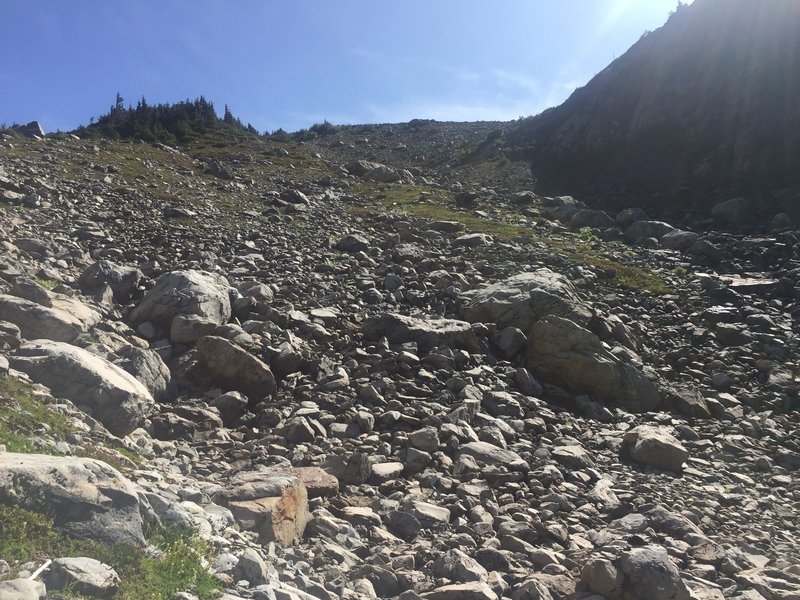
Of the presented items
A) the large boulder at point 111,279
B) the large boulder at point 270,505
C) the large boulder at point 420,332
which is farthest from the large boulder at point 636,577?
the large boulder at point 111,279

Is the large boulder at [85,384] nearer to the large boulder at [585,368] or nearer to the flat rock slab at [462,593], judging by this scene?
the flat rock slab at [462,593]

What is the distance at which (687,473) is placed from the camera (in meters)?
10.4

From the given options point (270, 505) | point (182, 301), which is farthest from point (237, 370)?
point (270, 505)

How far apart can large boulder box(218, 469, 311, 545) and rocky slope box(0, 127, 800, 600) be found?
0.04 metres

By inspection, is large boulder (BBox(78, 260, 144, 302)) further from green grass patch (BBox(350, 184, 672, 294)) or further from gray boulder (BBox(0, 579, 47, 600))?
green grass patch (BBox(350, 184, 672, 294))

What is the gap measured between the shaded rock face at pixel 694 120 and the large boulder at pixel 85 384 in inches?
1257

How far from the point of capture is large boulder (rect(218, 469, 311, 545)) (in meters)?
6.49

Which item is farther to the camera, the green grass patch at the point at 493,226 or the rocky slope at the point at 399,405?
the green grass patch at the point at 493,226

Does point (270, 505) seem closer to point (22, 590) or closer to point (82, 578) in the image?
point (82, 578)

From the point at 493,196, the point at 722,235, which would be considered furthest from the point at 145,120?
the point at 722,235

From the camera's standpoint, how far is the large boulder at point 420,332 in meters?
14.0

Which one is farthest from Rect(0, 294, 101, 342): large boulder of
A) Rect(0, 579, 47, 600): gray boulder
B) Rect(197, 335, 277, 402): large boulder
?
Rect(0, 579, 47, 600): gray boulder

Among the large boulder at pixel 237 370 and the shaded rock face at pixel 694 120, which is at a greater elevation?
the shaded rock face at pixel 694 120

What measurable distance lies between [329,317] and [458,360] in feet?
11.8
